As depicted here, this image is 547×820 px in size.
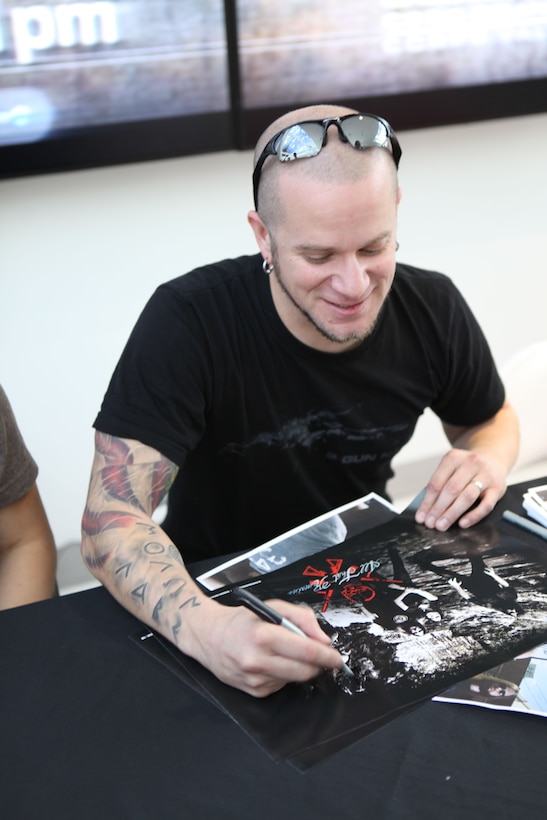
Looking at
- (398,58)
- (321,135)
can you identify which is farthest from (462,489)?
(398,58)

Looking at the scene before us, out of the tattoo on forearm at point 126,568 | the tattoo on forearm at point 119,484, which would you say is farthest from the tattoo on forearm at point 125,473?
the tattoo on forearm at point 126,568

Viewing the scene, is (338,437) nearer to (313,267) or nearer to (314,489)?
(314,489)

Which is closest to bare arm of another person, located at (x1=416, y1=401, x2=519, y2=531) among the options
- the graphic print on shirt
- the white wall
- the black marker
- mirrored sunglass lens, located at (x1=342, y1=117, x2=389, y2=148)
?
the graphic print on shirt

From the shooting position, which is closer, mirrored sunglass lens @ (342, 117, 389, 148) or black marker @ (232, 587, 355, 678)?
black marker @ (232, 587, 355, 678)

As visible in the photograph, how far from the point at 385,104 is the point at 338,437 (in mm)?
1253

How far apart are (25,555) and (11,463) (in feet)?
0.48

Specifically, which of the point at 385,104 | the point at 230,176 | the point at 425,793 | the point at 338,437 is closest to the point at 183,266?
the point at 230,176

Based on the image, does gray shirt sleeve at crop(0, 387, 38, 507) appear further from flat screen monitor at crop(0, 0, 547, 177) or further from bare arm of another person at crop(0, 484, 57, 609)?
flat screen monitor at crop(0, 0, 547, 177)

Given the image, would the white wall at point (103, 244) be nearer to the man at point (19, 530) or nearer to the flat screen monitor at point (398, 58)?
the flat screen monitor at point (398, 58)

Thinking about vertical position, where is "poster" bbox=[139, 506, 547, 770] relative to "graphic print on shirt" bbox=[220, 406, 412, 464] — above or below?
above

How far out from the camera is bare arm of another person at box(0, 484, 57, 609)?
52.0 inches

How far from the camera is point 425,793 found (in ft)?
2.64

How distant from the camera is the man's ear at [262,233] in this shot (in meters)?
1.36

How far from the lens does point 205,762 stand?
2.77ft
